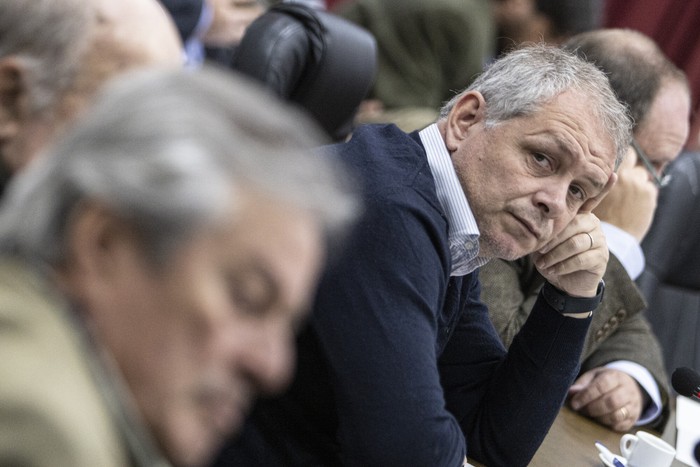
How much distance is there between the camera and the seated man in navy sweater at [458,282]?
1.31 metres

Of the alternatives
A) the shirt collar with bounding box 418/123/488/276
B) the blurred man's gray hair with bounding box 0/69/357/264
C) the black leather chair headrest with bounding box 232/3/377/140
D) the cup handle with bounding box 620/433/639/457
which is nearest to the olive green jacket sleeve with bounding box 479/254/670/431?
the cup handle with bounding box 620/433/639/457

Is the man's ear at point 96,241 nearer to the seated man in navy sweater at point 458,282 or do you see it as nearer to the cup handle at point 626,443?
the seated man in navy sweater at point 458,282

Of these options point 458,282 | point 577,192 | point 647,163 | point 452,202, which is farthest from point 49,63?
point 647,163

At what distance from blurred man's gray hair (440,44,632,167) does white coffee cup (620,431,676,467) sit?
1.84 feet

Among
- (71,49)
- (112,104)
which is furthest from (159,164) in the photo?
(71,49)

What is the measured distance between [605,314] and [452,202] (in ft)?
2.79

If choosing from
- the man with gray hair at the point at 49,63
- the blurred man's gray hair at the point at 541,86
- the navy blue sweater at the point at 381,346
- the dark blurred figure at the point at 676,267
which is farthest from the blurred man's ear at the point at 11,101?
the dark blurred figure at the point at 676,267

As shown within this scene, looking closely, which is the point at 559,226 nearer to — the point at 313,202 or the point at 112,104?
the point at 313,202

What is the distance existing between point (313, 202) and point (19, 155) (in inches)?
21.0

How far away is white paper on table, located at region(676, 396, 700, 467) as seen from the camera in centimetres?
192

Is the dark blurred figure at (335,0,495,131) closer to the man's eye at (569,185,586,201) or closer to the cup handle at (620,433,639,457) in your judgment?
the man's eye at (569,185,586,201)

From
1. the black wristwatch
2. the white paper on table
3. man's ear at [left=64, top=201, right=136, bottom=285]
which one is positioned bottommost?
the white paper on table

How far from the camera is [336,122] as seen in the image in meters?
2.38

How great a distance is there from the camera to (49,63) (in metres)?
1.08
